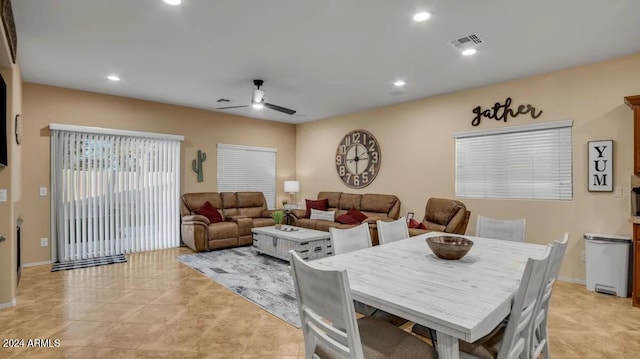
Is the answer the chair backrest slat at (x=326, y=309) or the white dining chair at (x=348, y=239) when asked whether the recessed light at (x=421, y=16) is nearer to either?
the white dining chair at (x=348, y=239)

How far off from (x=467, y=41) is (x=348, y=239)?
A: 93.9 inches

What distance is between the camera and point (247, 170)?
23.3 ft

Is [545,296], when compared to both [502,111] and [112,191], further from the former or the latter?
[112,191]

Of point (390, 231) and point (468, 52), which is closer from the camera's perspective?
point (390, 231)

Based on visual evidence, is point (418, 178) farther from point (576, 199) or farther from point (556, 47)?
point (556, 47)

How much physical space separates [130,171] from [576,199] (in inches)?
263

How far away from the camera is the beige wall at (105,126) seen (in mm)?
4637

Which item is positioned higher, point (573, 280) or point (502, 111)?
point (502, 111)

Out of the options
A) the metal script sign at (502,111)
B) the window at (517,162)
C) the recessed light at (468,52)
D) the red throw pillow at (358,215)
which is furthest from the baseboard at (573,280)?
the recessed light at (468,52)

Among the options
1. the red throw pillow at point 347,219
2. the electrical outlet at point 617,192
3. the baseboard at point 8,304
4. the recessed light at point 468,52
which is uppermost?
the recessed light at point 468,52

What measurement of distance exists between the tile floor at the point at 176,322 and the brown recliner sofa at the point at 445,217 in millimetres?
1325

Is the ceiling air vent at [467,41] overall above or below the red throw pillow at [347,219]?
above

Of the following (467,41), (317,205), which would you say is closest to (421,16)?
(467,41)

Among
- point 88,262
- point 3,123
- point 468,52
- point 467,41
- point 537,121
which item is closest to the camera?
point 3,123
